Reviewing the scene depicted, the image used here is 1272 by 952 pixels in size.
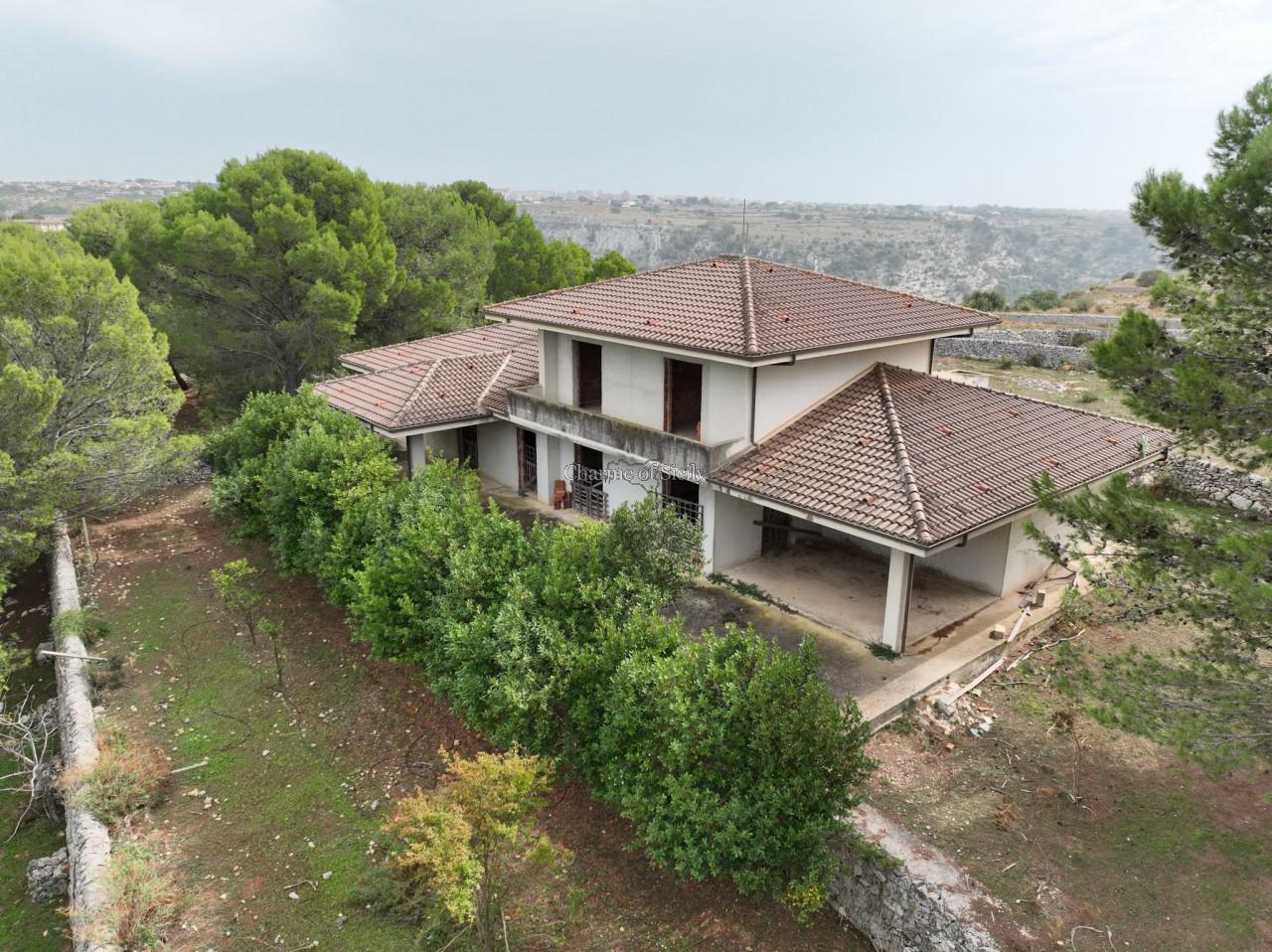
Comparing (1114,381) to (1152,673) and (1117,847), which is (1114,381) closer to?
(1152,673)

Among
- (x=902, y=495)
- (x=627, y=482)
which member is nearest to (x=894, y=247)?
(x=627, y=482)

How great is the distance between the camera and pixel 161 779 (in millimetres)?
12555

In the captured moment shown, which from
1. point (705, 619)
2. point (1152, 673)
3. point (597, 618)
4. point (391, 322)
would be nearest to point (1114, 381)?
point (1152, 673)

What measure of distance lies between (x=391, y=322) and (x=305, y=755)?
22.2 metres

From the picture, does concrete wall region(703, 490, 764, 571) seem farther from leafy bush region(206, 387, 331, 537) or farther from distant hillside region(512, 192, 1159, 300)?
distant hillside region(512, 192, 1159, 300)

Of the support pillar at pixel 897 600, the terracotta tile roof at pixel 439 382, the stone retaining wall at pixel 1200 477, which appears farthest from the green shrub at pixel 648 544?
the stone retaining wall at pixel 1200 477

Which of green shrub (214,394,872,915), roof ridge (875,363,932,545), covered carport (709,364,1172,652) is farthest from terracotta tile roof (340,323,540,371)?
roof ridge (875,363,932,545)

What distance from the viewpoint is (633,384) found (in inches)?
716

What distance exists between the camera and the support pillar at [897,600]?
1348cm

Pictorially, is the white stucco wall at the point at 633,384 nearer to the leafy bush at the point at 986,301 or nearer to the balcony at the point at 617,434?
the balcony at the point at 617,434

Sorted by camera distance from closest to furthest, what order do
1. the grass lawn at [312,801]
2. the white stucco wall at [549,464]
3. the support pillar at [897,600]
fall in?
the grass lawn at [312,801] < the support pillar at [897,600] < the white stucco wall at [549,464]

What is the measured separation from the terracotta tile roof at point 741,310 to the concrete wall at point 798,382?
572 millimetres

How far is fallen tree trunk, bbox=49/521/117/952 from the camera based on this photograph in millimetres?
9836

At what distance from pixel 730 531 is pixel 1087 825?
8410 millimetres
